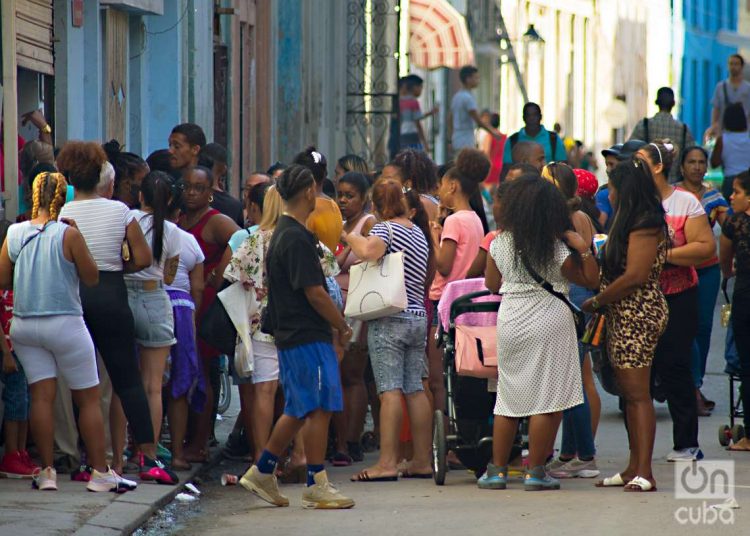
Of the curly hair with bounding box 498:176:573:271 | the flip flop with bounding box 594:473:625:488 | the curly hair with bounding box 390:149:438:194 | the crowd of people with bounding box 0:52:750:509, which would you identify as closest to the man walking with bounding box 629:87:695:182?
the curly hair with bounding box 390:149:438:194

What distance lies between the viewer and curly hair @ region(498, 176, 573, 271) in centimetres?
1015

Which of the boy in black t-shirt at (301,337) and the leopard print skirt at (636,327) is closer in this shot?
the boy in black t-shirt at (301,337)

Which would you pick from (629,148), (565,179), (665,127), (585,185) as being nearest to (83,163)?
(565,179)

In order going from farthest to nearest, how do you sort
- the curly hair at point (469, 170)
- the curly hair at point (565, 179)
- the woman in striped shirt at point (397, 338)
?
the curly hair at point (469, 170) < the curly hair at point (565, 179) < the woman in striped shirt at point (397, 338)

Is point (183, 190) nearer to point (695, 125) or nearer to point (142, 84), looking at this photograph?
point (142, 84)

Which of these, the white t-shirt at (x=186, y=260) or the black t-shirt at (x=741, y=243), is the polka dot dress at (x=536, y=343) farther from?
the black t-shirt at (x=741, y=243)

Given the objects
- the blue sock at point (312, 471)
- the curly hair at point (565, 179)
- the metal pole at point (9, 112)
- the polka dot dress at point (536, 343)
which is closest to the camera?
the blue sock at point (312, 471)

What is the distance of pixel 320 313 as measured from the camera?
9.76 metres

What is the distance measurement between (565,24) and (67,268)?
3699 cm

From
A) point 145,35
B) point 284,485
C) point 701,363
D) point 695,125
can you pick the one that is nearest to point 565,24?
point 695,125

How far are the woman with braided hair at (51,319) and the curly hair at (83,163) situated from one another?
0.73 feet

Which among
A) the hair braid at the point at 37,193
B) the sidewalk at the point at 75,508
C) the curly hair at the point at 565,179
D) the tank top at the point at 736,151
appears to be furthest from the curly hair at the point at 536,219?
the tank top at the point at 736,151

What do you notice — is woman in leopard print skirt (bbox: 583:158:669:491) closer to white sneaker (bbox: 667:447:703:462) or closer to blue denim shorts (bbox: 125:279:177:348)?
white sneaker (bbox: 667:447:703:462)

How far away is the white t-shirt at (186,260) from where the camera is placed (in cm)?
1098
